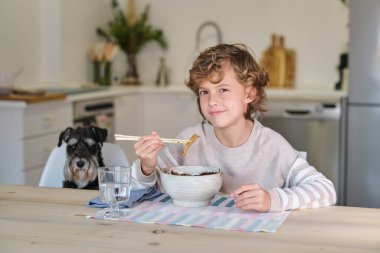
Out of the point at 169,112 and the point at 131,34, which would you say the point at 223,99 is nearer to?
the point at 169,112

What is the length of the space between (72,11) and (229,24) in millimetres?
1195

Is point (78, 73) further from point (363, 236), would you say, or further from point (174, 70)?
point (363, 236)

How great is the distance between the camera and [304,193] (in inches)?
69.7

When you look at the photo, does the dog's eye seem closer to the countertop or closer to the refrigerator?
the countertop

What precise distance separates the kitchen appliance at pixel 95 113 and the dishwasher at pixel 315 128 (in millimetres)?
1018

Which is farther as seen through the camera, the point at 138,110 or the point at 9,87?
the point at 138,110

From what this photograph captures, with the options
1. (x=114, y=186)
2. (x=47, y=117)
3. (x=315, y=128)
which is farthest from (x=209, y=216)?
(x=315, y=128)

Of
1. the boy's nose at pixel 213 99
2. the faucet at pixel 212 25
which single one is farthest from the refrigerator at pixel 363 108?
the boy's nose at pixel 213 99

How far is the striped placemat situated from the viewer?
1.58m

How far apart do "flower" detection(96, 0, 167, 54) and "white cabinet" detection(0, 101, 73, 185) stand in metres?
1.60

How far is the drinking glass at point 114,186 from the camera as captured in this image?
5.41 feet

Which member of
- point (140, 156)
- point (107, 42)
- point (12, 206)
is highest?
point (107, 42)

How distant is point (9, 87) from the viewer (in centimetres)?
400

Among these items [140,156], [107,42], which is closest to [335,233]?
[140,156]
